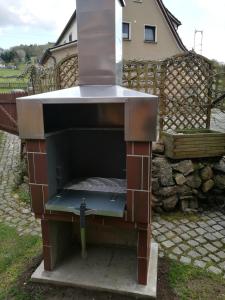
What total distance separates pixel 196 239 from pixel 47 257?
70.7 inches

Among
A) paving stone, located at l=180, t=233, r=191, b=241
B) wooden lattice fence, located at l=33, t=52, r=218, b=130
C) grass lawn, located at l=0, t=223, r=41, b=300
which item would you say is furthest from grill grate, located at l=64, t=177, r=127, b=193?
wooden lattice fence, located at l=33, t=52, r=218, b=130

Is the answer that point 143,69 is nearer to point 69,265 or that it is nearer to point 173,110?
point 173,110

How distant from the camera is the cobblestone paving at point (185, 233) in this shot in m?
2.76

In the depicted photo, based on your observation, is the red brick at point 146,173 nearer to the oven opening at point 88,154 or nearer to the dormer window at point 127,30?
the oven opening at point 88,154

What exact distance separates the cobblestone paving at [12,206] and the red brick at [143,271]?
156 cm

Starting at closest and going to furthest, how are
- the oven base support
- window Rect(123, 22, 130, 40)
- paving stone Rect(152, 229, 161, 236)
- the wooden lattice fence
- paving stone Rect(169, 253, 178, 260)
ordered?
1. the oven base support
2. paving stone Rect(169, 253, 178, 260)
3. paving stone Rect(152, 229, 161, 236)
4. the wooden lattice fence
5. window Rect(123, 22, 130, 40)

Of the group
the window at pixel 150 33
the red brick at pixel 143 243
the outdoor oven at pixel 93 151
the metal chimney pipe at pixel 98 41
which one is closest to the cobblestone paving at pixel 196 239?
the outdoor oven at pixel 93 151

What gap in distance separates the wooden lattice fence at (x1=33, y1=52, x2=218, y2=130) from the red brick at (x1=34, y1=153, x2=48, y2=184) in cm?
262

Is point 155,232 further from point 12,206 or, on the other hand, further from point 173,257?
point 12,206

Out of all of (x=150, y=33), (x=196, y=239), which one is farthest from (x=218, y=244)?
(x=150, y=33)

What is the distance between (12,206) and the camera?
13.4ft

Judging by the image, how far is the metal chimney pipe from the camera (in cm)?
230

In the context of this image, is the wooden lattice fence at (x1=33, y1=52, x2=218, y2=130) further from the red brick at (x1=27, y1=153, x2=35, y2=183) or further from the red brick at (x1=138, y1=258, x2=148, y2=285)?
the red brick at (x1=27, y1=153, x2=35, y2=183)

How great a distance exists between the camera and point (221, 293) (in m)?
2.28
